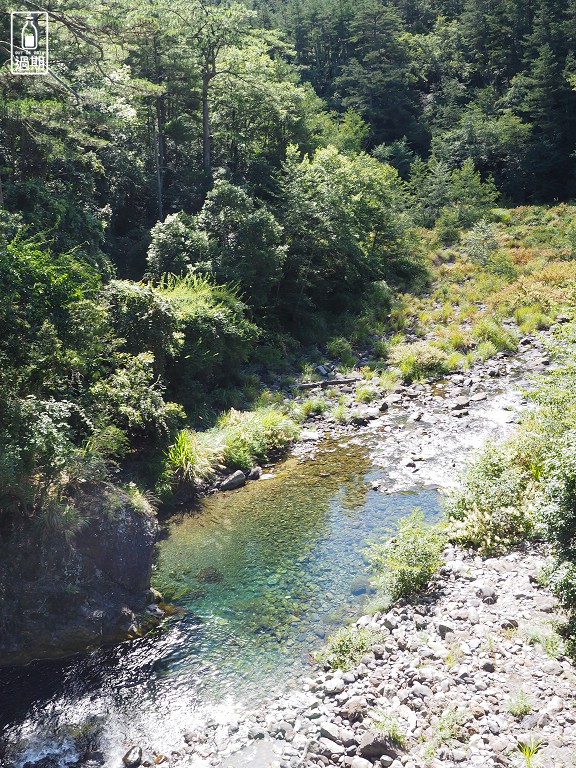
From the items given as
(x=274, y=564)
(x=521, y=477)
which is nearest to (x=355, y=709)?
(x=274, y=564)

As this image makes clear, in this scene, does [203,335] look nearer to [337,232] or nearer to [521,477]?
[521,477]

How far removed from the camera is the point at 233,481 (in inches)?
591

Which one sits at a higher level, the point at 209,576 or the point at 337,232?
the point at 337,232

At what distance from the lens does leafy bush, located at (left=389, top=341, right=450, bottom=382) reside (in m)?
22.1

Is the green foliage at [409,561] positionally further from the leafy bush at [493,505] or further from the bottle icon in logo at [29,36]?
the bottle icon in logo at [29,36]

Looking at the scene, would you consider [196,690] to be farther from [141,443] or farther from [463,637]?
[141,443]

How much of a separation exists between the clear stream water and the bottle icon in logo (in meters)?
13.0

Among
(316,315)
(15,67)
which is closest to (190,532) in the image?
(15,67)

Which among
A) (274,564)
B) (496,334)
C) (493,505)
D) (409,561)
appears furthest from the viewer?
(496,334)

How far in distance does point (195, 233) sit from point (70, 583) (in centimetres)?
1596

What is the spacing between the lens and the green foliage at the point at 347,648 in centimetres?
876

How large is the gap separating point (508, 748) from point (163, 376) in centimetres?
1308

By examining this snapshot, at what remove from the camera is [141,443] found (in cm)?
1466

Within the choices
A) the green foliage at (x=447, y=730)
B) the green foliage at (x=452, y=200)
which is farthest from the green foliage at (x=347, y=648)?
the green foliage at (x=452, y=200)
